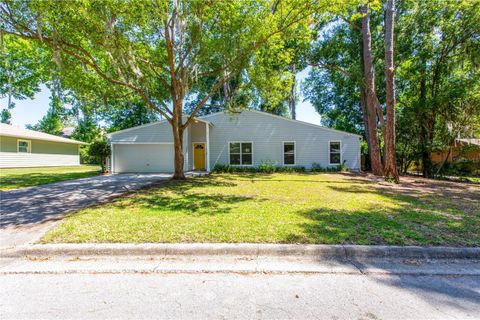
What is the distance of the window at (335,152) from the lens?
16016mm

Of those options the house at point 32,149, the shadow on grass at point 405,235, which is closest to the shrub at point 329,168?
the shadow on grass at point 405,235

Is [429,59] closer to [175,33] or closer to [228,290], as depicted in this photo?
[175,33]

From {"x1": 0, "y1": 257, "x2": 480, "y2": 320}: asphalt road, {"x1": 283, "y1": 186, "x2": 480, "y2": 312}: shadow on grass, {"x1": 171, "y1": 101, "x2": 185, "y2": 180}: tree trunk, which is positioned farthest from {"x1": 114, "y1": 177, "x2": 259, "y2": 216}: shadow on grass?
{"x1": 171, "y1": 101, "x2": 185, "y2": 180}: tree trunk

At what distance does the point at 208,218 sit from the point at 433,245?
3.60m

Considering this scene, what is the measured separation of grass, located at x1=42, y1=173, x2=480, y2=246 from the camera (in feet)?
11.8

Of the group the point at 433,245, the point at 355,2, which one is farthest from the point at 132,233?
the point at 355,2

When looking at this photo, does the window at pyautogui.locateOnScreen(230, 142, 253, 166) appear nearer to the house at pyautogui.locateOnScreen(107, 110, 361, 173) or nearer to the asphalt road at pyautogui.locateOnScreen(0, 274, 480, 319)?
the house at pyautogui.locateOnScreen(107, 110, 361, 173)

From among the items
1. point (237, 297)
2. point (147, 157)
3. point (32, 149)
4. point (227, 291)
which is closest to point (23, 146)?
point (32, 149)

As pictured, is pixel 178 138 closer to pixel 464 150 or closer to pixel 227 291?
pixel 227 291

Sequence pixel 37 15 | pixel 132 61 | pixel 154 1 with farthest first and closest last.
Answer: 1. pixel 132 61
2. pixel 154 1
3. pixel 37 15

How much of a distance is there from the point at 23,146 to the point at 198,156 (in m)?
15.0

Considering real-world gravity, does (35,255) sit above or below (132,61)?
below

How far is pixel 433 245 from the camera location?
133 inches

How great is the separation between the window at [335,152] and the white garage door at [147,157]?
10767mm
